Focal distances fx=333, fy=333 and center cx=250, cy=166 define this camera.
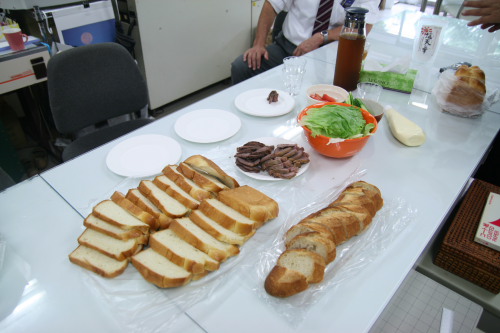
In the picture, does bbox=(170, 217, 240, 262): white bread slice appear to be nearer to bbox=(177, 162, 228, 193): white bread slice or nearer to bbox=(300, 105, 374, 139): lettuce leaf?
bbox=(177, 162, 228, 193): white bread slice

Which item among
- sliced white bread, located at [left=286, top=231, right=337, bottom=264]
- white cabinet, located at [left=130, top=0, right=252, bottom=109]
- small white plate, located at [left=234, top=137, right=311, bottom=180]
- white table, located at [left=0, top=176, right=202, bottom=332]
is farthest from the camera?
white cabinet, located at [left=130, top=0, right=252, bottom=109]

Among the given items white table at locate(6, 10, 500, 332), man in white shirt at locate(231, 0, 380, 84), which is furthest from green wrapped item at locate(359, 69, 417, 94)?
man in white shirt at locate(231, 0, 380, 84)

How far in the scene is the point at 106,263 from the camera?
2.96ft

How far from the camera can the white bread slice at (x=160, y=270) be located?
0.83 meters

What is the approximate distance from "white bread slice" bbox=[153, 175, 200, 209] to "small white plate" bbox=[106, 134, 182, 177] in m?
0.10

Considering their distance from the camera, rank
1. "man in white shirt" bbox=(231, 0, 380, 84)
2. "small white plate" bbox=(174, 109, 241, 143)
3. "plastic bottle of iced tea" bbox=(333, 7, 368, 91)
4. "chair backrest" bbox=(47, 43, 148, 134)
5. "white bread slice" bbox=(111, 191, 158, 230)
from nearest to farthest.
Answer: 1. "white bread slice" bbox=(111, 191, 158, 230)
2. "small white plate" bbox=(174, 109, 241, 143)
3. "plastic bottle of iced tea" bbox=(333, 7, 368, 91)
4. "chair backrest" bbox=(47, 43, 148, 134)
5. "man in white shirt" bbox=(231, 0, 380, 84)

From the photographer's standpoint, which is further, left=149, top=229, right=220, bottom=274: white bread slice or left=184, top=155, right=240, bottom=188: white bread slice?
left=184, top=155, right=240, bottom=188: white bread slice

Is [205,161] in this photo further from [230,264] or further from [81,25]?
[81,25]

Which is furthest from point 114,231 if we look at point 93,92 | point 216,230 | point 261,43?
point 261,43

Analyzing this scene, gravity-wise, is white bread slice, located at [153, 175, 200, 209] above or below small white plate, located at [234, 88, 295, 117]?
below

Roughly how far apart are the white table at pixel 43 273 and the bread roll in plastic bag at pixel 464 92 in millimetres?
1537

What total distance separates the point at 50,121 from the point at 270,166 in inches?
93.0

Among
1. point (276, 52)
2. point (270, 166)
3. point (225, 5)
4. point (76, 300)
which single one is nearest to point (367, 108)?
point (270, 166)

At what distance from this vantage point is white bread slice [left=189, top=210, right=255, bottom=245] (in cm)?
96
